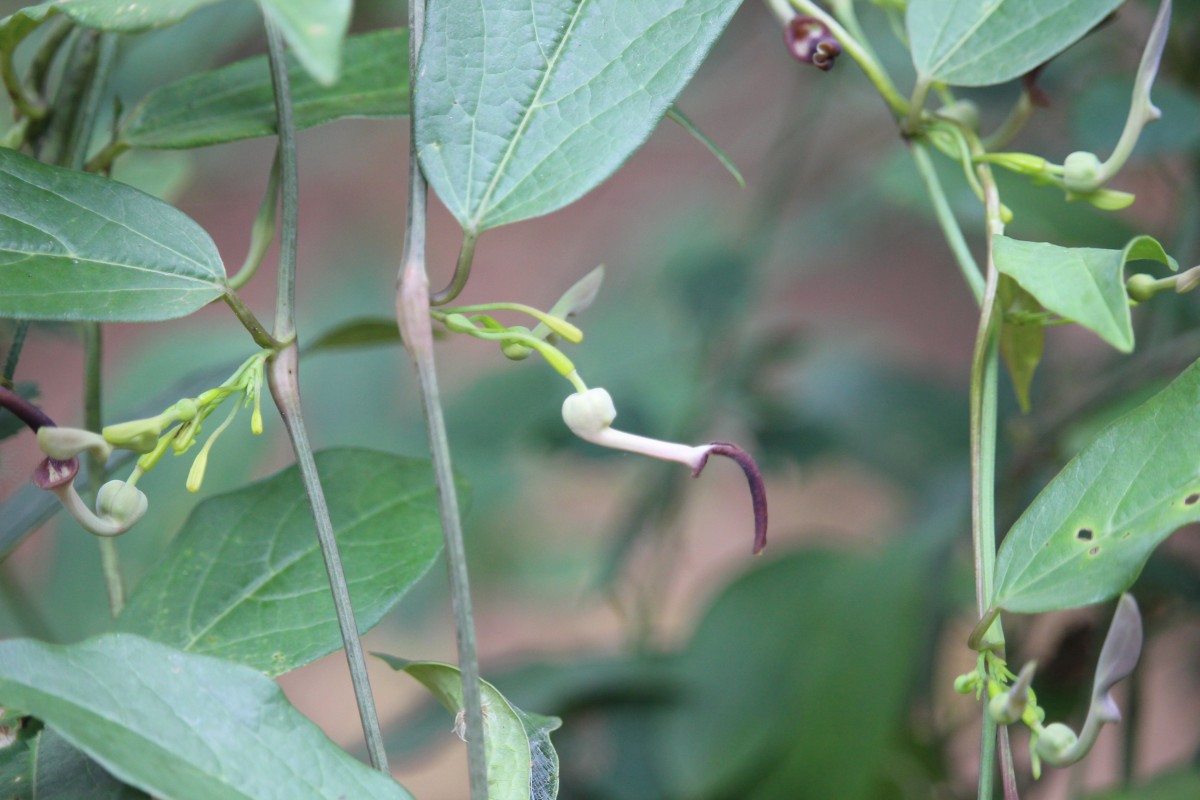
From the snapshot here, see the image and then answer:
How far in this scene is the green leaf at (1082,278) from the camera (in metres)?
0.29

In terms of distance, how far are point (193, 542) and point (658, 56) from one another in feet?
0.90

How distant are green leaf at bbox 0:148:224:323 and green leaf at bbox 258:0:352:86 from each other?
0.48ft

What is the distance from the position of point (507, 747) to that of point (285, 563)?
131 mm

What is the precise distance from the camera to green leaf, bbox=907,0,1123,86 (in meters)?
0.41

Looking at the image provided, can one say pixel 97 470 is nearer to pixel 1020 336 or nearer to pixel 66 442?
pixel 66 442

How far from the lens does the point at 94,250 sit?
1.18 feet

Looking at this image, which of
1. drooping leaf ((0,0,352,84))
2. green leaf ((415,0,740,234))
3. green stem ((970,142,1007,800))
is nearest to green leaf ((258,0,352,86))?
Result: drooping leaf ((0,0,352,84))

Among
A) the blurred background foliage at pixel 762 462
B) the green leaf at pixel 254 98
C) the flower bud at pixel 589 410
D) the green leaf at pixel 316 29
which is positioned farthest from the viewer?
the blurred background foliage at pixel 762 462

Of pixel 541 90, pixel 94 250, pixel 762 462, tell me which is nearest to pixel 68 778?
pixel 94 250

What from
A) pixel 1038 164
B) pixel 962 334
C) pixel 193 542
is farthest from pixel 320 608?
pixel 962 334

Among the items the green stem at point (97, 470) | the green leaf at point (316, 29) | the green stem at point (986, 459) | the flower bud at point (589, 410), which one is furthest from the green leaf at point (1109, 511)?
the green stem at point (97, 470)

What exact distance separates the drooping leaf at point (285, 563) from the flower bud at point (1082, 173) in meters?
0.28

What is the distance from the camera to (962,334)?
264 centimetres

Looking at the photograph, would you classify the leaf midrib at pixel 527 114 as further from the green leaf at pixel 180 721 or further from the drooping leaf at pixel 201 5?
the green leaf at pixel 180 721
